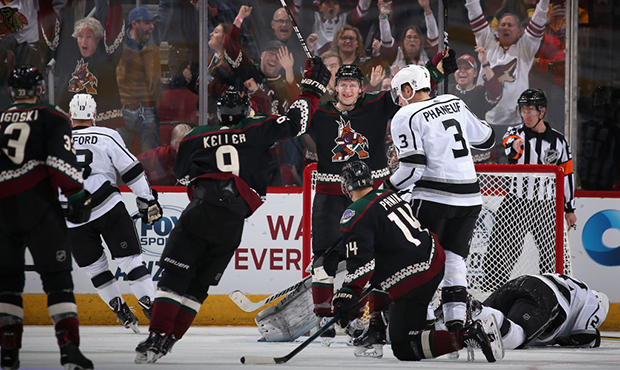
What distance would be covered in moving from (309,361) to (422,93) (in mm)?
1523

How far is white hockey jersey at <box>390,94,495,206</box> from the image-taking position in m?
4.32

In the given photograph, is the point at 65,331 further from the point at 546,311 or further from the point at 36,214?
the point at 546,311

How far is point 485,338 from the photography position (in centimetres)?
373

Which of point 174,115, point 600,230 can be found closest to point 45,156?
point 174,115

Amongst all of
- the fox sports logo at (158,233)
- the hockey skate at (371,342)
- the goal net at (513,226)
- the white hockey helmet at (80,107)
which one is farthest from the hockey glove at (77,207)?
the fox sports logo at (158,233)

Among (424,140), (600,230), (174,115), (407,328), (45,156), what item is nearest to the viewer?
(45,156)

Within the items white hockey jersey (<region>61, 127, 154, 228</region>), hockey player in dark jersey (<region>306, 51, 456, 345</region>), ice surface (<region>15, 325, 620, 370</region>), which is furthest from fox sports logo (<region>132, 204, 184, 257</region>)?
hockey player in dark jersey (<region>306, 51, 456, 345</region>)

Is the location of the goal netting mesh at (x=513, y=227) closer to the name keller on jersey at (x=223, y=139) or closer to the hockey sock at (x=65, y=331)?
the name keller on jersey at (x=223, y=139)

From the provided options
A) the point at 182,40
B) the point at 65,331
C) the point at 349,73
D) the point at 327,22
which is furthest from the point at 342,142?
the point at 182,40

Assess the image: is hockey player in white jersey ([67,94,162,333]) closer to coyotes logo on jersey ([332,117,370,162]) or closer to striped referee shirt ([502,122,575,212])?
coyotes logo on jersey ([332,117,370,162])

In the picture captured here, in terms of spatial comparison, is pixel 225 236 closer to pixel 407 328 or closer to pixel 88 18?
pixel 407 328

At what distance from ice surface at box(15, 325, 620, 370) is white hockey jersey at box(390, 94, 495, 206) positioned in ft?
2.76

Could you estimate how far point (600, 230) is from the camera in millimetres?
6141

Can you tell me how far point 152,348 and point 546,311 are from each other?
84.4 inches
